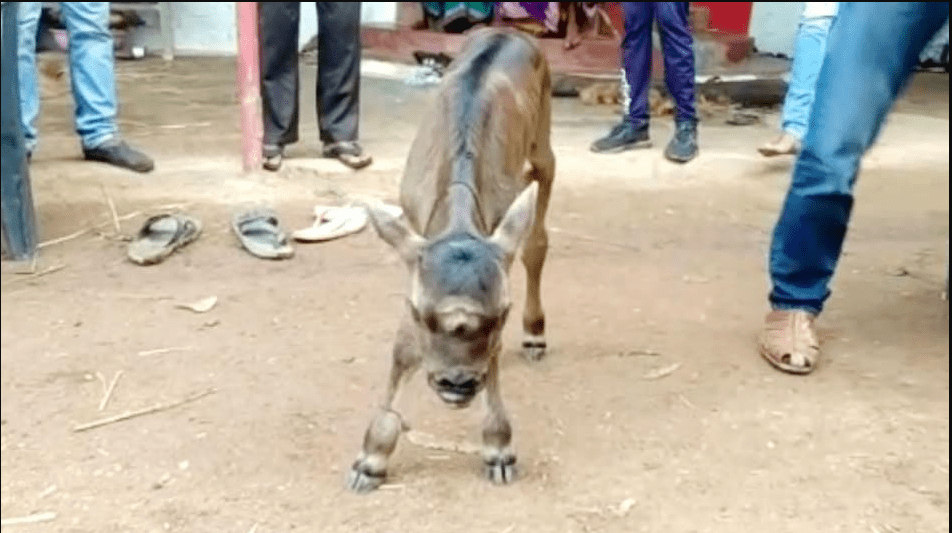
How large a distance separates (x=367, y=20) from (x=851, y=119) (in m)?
8.07

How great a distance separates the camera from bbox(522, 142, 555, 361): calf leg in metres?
4.61

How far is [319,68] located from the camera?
7.01 metres

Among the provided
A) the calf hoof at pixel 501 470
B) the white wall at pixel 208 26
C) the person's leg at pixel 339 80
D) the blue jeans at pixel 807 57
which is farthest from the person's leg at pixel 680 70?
the white wall at pixel 208 26

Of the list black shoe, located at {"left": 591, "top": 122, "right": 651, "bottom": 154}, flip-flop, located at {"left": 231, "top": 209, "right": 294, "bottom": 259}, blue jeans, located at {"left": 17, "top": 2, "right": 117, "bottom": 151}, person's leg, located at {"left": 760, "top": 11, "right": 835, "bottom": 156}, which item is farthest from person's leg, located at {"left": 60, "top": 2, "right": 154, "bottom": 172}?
person's leg, located at {"left": 760, "top": 11, "right": 835, "bottom": 156}

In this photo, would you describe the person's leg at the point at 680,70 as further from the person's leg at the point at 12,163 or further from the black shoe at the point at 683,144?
the person's leg at the point at 12,163

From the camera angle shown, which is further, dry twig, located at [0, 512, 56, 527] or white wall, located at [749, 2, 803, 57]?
white wall, located at [749, 2, 803, 57]

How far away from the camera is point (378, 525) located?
3514mm

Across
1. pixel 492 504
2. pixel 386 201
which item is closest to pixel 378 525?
pixel 492 504

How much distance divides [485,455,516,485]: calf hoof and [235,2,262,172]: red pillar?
137 inches

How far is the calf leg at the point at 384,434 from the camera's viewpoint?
3.68 m

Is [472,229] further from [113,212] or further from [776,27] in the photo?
[776,27]

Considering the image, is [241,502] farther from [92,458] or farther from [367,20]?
[367,20]

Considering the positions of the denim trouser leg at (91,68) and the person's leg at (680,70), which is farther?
the person's leg at (680,70)

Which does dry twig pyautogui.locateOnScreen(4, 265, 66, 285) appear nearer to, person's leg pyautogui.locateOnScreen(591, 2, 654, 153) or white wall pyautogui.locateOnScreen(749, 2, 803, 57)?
person's leg pyautogui.locateOnScreen(591, 2, 654, 153)
